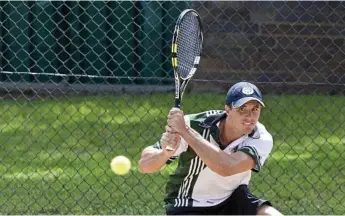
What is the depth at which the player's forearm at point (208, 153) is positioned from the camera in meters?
4.84

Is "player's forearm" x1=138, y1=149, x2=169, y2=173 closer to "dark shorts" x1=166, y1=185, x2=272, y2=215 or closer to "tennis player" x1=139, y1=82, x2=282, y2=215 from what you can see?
"tennis player" x1=139, y1=82, x2=282, y2=215

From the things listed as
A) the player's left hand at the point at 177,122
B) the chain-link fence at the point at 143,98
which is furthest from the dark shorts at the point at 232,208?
the chain-link fence at the point at 143,98

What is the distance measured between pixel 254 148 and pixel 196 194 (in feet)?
1.23

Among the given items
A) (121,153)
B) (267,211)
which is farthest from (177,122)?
(121,153)

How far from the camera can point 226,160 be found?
193 inches

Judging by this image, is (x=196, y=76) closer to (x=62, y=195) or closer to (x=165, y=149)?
(x=62, y=195)

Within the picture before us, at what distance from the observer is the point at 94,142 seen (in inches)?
310

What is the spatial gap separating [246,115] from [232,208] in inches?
19.2

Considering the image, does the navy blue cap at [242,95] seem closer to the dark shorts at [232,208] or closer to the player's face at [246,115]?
the player's face at [246,115]

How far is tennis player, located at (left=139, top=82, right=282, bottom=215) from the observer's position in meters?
4.97

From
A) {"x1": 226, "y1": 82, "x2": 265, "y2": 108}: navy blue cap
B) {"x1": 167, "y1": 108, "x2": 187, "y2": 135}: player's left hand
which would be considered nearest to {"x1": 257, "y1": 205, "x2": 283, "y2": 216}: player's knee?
{"x1": 226, "y1": 82, "x2": 265, "y2": 108}: navy blue cap

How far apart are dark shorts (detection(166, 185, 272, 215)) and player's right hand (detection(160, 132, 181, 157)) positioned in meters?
0.40

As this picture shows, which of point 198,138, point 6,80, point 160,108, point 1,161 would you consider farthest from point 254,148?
point 6,80

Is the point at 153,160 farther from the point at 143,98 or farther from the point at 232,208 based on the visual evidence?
the point at 143,98
